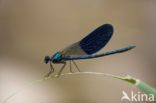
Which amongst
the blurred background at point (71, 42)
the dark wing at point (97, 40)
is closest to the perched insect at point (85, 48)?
the dark wing at point (97, 40)

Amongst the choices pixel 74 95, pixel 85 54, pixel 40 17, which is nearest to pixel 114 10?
pixel 40 17

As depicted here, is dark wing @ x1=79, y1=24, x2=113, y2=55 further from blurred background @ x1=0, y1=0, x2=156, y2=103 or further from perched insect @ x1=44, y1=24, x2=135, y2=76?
blurred background @ x1=0, y1=0, x2=156, y2=103

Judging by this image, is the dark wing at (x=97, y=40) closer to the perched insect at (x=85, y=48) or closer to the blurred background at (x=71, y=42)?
the perched insect at (x=85, y=48)

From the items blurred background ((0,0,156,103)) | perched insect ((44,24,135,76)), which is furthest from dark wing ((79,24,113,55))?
blurred background ((0,0,156,103))

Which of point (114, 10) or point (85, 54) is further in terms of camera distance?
point (114, 10)

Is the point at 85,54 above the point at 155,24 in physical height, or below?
below

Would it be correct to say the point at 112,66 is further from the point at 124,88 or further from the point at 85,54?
the point at 85,54
